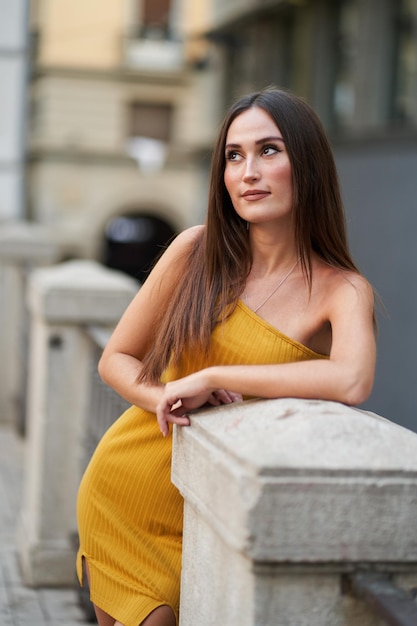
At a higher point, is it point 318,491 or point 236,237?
point 236,237

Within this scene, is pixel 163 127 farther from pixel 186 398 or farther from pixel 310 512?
pixel 310 512

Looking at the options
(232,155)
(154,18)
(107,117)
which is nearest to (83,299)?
(232,155)

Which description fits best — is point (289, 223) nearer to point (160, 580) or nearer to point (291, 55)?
point (160, 580)

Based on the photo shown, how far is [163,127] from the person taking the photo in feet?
118

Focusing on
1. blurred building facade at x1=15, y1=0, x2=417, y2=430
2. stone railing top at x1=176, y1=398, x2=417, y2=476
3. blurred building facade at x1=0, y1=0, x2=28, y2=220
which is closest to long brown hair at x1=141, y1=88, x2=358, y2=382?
stone railing top at x1=176, y1=398, x2=417, y2=476

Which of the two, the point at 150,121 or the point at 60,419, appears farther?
the point at 150,121

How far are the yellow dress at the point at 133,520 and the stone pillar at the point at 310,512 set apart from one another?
2.08 feet

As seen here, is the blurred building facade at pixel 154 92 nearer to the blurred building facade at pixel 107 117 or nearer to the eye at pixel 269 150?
the blurred building facade at pixel 107 117

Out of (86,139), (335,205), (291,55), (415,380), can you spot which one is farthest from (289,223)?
(86,139)

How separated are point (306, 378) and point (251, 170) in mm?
523

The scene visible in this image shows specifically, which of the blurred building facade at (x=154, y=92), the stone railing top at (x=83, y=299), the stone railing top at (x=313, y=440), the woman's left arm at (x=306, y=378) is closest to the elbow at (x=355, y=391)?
the woman's left arm at (x=306, y=378)

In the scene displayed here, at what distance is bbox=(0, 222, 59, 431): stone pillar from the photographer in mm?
9664

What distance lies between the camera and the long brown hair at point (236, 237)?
2.70 metres

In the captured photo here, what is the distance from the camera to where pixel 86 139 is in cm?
3503
